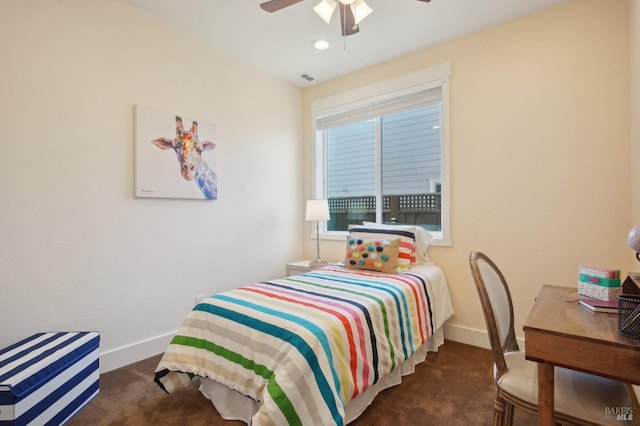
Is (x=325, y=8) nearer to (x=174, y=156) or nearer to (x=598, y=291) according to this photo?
(x=174, y=156)

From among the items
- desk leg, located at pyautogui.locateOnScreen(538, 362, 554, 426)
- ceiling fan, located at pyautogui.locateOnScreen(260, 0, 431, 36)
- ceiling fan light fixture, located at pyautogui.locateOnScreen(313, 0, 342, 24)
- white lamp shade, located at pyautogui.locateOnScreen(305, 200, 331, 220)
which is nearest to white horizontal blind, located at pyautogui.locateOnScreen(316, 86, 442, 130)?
white lamp shade, located at pyautogui.locateOnScreen(305, 200, 331, 220)

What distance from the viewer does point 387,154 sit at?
136 inches

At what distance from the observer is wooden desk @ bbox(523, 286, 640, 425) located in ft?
3.01

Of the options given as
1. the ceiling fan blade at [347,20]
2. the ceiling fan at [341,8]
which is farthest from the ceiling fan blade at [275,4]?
the ceiling fan blade at [347,20]

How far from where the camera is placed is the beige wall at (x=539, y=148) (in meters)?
2.21

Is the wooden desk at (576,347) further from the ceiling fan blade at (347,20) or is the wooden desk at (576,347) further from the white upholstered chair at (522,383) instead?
the ceiling fan blade at (347,20)

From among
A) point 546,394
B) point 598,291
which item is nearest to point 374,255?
point 598,291

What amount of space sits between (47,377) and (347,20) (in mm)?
2690

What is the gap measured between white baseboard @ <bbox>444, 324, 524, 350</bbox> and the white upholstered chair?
118 cm

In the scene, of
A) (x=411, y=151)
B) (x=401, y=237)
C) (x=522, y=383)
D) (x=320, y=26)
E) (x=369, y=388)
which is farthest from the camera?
(x=411, y=151)

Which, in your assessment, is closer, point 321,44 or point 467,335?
point 467,335

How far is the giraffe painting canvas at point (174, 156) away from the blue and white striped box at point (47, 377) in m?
1.11

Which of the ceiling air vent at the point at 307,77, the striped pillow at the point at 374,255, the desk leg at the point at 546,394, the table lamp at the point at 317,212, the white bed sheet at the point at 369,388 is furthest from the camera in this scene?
the ceiling air vent at the point at 307,77

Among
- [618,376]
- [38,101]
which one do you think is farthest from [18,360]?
[618,376]
